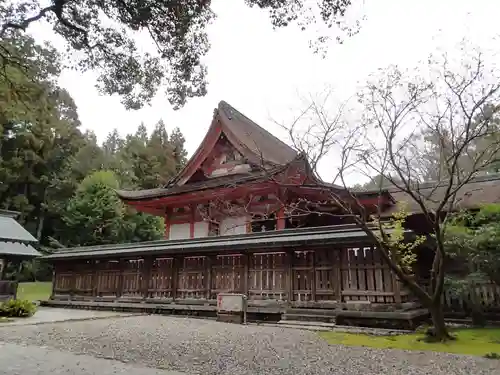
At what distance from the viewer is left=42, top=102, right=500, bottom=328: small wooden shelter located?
10430mm

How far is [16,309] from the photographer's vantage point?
12.4 metres

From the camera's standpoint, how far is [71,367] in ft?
18.1

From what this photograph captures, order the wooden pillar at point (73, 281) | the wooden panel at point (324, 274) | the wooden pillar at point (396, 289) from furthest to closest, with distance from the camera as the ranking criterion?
the wooden pillar at point (73, 281)
the wooden panel at point (324, 274)
the wooden pillar at point (396, 289)

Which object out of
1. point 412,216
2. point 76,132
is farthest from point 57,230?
point 412,216

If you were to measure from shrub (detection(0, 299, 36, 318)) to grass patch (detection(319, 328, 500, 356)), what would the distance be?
381 inches

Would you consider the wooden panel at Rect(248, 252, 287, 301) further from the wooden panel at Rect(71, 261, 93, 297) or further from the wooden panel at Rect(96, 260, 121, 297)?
the wooden panel at Rect(71, 261, 93, 297)

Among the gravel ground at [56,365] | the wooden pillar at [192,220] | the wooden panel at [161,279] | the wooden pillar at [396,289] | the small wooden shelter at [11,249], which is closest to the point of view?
the gravel ground at [56,365]

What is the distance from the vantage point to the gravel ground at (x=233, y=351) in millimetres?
5680

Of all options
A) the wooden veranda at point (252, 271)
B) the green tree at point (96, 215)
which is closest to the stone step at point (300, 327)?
the wooden veranda at point (252, 271)

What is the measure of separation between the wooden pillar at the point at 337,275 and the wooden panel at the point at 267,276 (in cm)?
159

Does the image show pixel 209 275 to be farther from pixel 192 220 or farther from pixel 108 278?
pixel 108 278

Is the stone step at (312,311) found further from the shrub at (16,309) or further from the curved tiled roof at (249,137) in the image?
the shrub at (16,309)

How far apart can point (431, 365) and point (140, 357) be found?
4.63 metres

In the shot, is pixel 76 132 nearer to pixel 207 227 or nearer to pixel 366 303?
pixel 207 227
